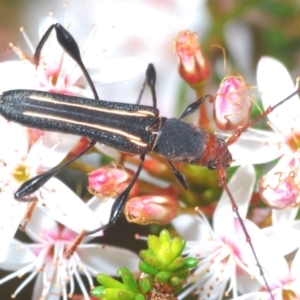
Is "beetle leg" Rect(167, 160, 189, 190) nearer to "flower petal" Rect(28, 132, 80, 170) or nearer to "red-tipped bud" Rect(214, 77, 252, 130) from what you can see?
"red-tipped bud" Rect(214, 77, 252, 130)

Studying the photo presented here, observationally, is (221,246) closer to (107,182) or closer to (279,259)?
(279,259)

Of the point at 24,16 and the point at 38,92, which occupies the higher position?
the point at 24,16

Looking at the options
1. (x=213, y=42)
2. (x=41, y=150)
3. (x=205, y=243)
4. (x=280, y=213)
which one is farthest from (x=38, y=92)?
(x=213, y=42)

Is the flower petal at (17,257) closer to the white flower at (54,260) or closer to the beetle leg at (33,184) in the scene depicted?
the white flower at (54,260)

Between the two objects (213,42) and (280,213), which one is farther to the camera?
Result: (213,42)

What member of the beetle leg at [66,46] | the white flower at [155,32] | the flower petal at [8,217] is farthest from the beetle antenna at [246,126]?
the white flower at [155,32]

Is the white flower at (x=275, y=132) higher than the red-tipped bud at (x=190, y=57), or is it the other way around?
the red-tipped bud at (x=190, y=57)

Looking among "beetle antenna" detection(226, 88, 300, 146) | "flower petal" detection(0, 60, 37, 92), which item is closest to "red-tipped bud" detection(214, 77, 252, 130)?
"beetle antenna" detection(226, 88, 300, 146)

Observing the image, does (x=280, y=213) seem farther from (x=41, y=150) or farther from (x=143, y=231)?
(x=41, y=150)
